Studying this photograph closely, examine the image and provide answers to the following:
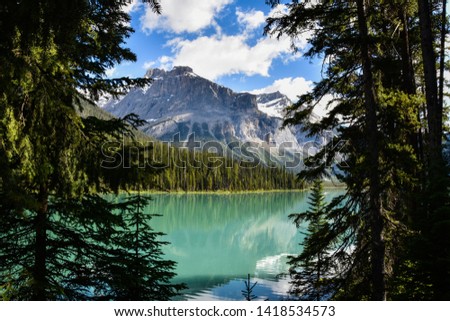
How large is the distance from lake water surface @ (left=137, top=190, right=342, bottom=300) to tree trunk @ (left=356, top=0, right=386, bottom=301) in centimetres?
521

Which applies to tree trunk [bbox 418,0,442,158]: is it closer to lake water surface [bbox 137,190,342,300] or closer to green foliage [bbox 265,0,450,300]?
green foliage [bbox 265,0,450,300]

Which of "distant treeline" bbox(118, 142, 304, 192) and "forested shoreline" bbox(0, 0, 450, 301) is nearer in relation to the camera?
"forested shoreline" bbox(0, 0, 450, 301)

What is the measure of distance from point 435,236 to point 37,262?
20.2 feet

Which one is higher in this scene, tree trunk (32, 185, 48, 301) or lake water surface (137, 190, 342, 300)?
tree trunk (32, 185, 48, 301)

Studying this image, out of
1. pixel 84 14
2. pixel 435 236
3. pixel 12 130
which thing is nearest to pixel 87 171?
pixel 12 130

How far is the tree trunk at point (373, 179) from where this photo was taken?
21.3 feet

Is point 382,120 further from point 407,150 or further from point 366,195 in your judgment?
point 366,195

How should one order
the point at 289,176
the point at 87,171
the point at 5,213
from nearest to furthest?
the point at 87,171, the point at 5,213, the point at 289,176

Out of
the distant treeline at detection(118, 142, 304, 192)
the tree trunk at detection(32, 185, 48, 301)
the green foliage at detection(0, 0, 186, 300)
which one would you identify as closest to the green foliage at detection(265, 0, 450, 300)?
the green foliage at detection(0, 0, 186, 300)

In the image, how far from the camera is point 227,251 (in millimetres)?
34344

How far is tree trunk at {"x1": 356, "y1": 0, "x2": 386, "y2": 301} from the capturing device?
6484 mm

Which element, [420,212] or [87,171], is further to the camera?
[420,212]

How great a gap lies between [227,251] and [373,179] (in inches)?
1160

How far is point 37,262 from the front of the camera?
4.74m
